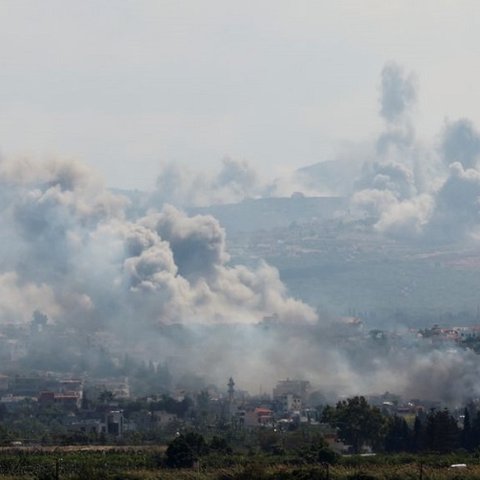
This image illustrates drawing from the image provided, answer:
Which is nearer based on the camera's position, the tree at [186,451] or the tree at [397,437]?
the tree at [186,451]

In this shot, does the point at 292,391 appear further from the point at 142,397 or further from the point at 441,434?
the point at 441,434

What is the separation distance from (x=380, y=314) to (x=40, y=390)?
5677cm

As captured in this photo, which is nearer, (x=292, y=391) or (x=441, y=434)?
(x=441, y=434)

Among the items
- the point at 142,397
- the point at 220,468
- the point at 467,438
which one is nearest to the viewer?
the point at 220,468

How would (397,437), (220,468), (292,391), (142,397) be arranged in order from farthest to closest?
(142,397), (292,391), (397,437), (220,468)

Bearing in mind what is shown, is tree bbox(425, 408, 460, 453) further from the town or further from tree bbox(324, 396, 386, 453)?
the town

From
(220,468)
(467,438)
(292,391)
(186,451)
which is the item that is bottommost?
(220,468)

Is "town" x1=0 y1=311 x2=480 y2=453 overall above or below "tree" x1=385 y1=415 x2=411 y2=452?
above

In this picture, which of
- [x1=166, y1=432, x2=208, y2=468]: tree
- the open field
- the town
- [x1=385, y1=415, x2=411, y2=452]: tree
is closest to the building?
the town

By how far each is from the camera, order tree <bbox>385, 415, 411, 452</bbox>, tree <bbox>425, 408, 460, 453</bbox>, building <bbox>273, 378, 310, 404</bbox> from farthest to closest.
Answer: building <bbox>273, 378, 310, 404</bbox> → tree <bbox>385, 415, 411, 452</bbox> → tree <bbox>425, 408, 460, 453</bbox>

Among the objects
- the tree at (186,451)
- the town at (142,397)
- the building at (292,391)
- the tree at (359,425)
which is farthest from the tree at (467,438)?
the building at (292,391)

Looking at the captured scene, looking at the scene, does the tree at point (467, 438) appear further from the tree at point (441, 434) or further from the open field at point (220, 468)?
the open field at point (220, 468)

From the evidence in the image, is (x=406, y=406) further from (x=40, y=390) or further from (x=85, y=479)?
(x=85, y=479)

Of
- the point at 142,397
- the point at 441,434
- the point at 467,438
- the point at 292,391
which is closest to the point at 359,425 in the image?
the point at 467,438
